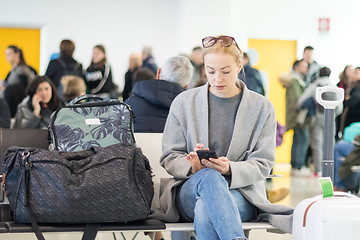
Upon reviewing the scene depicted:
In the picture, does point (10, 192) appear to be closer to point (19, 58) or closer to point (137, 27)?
point (19, 58)

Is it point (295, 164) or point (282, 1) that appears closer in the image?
point (295, 164)

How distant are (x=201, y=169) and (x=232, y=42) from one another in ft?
2.03

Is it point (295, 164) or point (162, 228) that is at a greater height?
point (162, 228)

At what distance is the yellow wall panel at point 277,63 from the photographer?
12375mm

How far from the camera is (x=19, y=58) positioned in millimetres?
8039

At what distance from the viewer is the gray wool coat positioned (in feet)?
8.79

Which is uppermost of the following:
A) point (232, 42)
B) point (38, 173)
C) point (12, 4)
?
point (12, 4)

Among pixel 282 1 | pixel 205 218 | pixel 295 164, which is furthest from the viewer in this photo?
pixel 282 1

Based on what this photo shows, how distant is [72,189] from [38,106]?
11.4 feet

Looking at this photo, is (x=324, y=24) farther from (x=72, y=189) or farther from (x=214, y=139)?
(x=72, y=189)

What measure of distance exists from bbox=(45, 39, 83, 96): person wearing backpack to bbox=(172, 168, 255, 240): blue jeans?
18.5 feet

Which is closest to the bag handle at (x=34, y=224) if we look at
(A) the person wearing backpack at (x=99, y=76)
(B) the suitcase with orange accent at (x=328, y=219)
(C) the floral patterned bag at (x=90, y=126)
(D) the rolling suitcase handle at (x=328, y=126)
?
(C) the floral patterned bag at (x=90, y=126)

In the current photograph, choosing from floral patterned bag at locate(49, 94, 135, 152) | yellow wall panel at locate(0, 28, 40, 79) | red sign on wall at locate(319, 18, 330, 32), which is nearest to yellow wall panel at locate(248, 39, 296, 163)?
red sign on wall at locate(319, 18, 330, 32)

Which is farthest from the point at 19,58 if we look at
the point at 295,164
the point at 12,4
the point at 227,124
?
the point at 227,124
